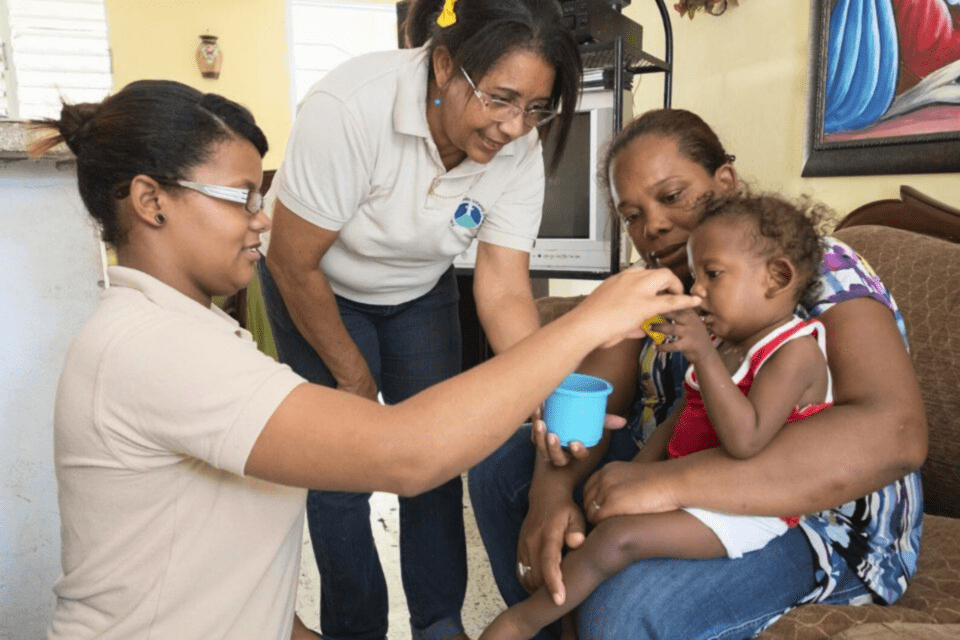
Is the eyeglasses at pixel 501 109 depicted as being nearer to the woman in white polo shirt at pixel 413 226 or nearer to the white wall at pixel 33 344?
the woman in white polo shirt at pixel 413 226

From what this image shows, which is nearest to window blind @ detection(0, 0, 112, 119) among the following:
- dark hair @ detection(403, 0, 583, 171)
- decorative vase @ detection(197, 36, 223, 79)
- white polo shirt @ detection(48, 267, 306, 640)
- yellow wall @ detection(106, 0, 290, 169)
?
yellow wall @ detection(106, 0, 290, 169)

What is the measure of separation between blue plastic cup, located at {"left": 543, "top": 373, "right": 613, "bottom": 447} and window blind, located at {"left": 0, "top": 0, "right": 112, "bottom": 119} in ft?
19.9

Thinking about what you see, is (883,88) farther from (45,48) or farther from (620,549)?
(45,48)

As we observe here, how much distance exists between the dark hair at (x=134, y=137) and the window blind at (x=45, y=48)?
578 centimetres

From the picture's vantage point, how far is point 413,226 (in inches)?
64.5

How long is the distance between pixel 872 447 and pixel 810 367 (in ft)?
0.49

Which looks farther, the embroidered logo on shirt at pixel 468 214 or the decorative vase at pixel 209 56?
the decorative vase at pixel 209 56

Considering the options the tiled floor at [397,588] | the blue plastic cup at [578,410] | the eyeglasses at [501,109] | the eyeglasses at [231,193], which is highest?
the eyeglasses at [501,109]

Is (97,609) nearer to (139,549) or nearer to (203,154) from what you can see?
(139,549)

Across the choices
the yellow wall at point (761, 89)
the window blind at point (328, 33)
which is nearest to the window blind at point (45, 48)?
the window blind at point (328, 33)

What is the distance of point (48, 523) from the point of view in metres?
1.64

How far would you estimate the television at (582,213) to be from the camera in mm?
2836

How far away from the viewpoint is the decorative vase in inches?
255

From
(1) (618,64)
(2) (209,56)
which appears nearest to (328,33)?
(2) (209,56)
